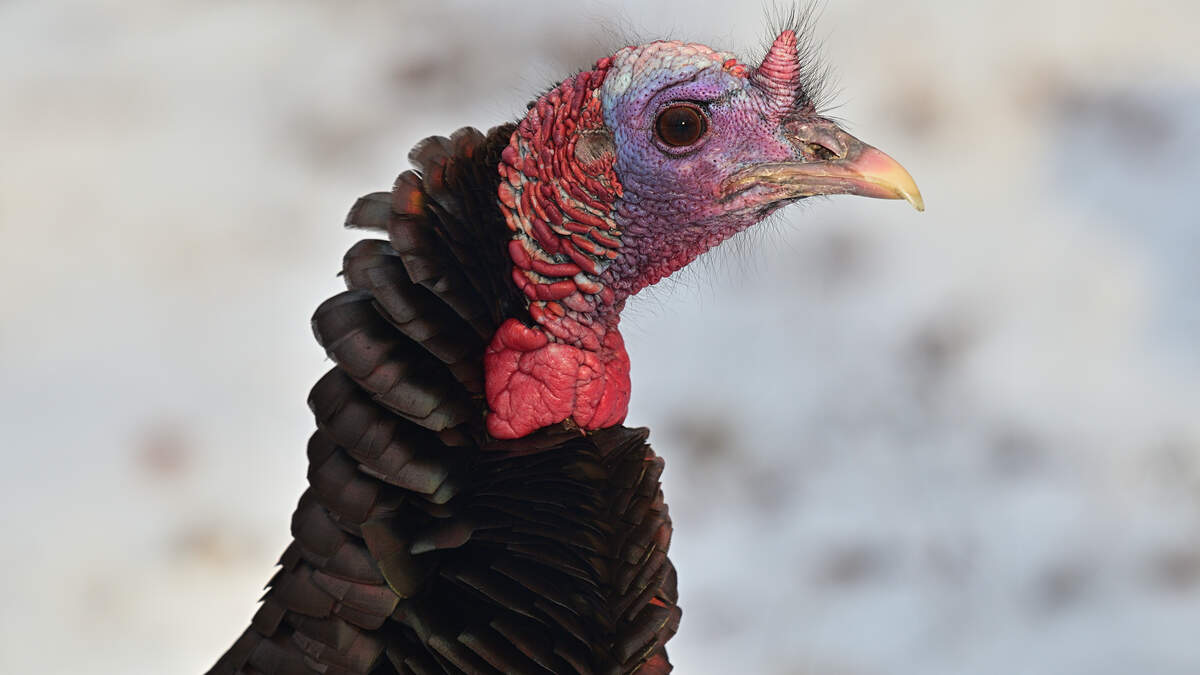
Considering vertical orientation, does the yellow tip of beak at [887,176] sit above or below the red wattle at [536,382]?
above

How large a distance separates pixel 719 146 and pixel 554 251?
210mm

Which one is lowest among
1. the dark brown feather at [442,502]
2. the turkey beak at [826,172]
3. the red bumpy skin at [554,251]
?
the dark brown feather at [442,502]

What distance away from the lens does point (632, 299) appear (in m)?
1.65

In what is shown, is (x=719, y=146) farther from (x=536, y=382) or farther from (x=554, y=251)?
(x=536, y=382)

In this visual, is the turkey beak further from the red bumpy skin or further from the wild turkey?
the red bumpy skin

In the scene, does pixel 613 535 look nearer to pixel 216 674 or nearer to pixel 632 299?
pixel 632 299

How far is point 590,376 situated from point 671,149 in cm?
26

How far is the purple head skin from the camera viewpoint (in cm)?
142

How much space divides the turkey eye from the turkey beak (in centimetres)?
6

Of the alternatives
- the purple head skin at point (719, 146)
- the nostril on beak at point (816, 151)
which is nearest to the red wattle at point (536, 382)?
the purple head skin at point (719, 146)

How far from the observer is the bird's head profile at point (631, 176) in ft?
4.68

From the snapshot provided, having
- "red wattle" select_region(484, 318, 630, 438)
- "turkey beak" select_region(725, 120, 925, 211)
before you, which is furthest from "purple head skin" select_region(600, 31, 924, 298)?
"red wattle" select_region(484, 318, 630, 438)

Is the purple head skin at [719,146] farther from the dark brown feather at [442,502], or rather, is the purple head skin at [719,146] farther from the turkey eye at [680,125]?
the dark brown feather at [442,502]

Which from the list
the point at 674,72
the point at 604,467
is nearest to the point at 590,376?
the point at 604,467
